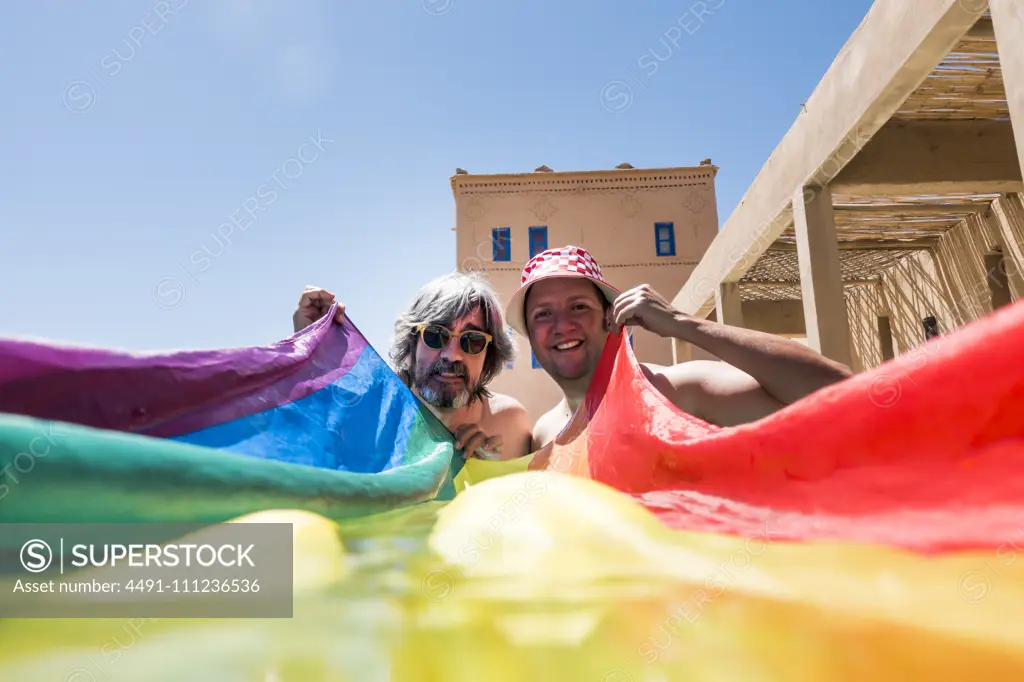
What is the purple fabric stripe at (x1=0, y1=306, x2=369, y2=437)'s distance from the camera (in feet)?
4.16

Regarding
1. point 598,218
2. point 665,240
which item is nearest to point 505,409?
point 598,218

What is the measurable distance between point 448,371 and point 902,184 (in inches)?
171

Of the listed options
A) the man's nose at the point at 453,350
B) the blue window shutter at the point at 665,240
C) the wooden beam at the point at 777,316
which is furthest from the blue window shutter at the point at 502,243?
the man's nose at the point at 453,350

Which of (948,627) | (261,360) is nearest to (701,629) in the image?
(948,627)

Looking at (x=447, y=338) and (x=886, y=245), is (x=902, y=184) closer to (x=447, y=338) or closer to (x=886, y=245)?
(x=886, y=245)

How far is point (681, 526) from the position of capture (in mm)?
1347

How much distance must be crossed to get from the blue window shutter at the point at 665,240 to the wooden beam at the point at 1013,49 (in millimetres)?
11292

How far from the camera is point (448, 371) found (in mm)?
3207

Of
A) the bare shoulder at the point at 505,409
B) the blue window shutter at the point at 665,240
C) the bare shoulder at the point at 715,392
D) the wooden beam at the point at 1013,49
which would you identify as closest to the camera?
the bare shoulder at the point at 715,392

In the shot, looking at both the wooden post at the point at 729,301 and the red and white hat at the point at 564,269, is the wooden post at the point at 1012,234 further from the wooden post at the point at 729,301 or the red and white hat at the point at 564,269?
the red and white hat at the point at 564,269

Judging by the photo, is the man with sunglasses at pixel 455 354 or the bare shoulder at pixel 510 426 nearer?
the man with sunglasses at pixel 455 354

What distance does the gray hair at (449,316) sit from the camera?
327 cm

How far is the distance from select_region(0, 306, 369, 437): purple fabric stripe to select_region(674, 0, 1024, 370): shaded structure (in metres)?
3.49

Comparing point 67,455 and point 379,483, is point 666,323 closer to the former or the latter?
→ point 379,483
